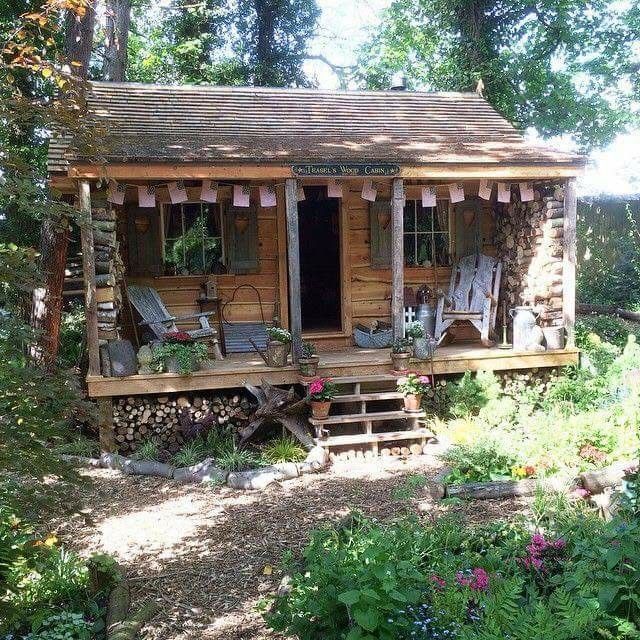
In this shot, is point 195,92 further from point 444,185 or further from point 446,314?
point 446,314

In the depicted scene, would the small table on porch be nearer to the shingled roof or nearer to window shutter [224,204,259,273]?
window shutter [224,204,259,273]

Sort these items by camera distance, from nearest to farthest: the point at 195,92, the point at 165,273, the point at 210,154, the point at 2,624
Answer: the point at 2,624 → the point at 210,154 → the point at 165,273 → the point at 195,92

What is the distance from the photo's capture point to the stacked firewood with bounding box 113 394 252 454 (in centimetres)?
702

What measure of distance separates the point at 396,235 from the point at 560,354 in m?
2.63

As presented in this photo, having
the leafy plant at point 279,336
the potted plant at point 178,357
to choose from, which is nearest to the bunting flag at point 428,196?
the leafy plant at point 279,336

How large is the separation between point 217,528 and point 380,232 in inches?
209

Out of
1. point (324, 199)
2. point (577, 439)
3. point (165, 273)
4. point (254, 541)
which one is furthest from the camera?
point (324, 199)

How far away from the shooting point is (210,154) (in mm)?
6938

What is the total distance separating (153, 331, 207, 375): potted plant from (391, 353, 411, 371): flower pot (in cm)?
222

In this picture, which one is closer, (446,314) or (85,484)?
(85,484)

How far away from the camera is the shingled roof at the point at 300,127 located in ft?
23.9

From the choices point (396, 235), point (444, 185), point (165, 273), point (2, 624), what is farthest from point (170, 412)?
point (444, 185)

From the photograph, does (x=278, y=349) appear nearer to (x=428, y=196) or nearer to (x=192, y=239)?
(x=192, y=239)

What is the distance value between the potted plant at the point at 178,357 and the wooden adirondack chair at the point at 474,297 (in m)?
3.36
